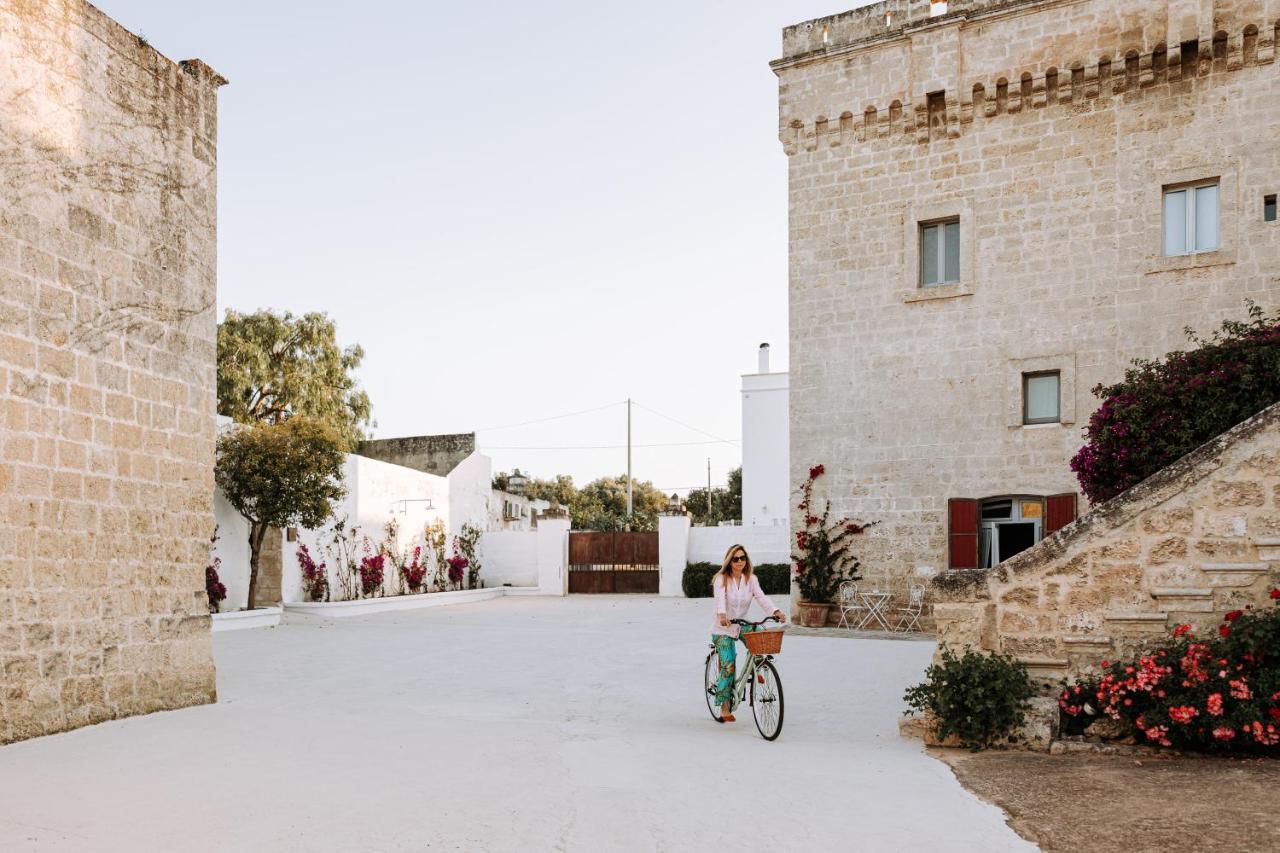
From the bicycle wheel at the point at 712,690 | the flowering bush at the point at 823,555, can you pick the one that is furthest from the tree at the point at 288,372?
the bicycle wheel at the point at 712,690

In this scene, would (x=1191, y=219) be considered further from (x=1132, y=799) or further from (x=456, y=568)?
(x=456, y=568)

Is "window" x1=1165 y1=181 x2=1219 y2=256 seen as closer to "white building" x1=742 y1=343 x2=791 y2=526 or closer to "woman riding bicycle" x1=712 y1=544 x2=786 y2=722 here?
"woman riding bicycle" x1=712 y1=544 x2=786 y2=722

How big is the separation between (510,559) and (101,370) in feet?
68.6

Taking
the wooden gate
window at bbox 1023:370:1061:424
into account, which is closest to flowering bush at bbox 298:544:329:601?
the wooden gate

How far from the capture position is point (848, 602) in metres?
16.2

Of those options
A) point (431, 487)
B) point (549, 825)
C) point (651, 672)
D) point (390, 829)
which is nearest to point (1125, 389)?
point (651, 672)

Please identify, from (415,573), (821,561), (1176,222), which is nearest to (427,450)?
(415,573)

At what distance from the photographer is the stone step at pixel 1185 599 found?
654 centimetres

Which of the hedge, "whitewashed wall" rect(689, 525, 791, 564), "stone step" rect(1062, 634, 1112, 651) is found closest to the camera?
"stone step" rect(1062, 634, 1112, 651)

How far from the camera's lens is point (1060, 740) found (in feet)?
21.3

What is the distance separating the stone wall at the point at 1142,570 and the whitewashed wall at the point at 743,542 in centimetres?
1721

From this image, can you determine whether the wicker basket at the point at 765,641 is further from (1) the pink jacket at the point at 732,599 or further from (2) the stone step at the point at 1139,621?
(2) the stone step at the point at 1139,621

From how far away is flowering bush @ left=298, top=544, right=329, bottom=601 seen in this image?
19.0 meters

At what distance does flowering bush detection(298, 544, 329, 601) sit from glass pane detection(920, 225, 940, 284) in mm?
11844
